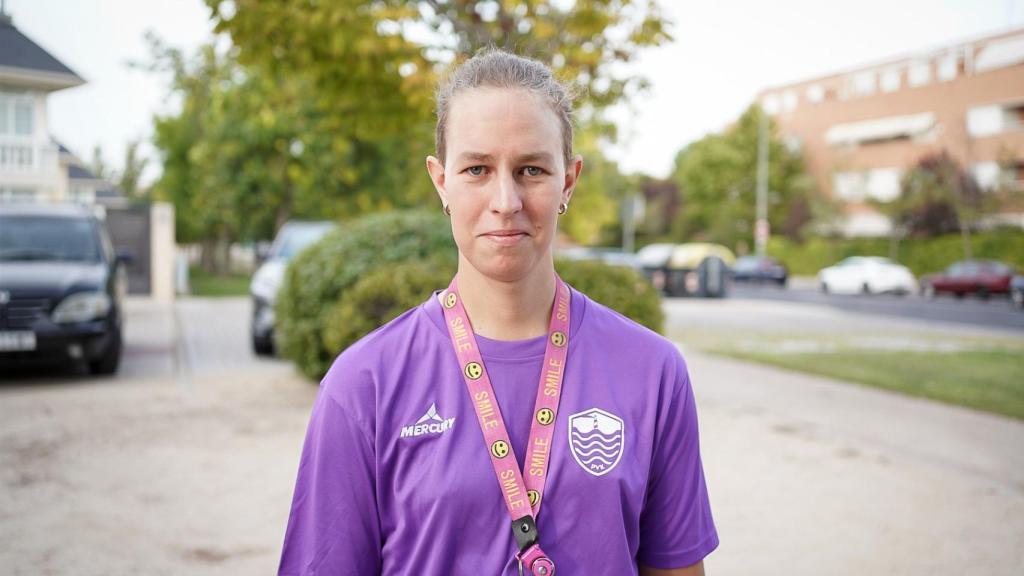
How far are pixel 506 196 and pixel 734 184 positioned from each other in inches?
2420

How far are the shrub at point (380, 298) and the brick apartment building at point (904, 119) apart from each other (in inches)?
1260

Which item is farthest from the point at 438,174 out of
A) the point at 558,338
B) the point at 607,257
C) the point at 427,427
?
the point at 607,257

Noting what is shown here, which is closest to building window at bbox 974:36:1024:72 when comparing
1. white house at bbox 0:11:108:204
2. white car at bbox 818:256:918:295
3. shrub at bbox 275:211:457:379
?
white car at bbox 818:256:918:295

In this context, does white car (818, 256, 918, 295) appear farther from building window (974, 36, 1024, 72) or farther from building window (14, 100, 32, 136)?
building window (14, 100, 32, 136)

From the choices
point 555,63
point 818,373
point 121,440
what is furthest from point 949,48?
point 121,440

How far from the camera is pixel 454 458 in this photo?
166 cm

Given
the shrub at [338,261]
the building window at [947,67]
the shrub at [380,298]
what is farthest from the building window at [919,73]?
the shrub at [380,298]

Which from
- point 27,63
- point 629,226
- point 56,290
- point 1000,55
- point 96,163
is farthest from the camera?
point 629,226

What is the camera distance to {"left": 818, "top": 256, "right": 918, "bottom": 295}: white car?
35.5 meters

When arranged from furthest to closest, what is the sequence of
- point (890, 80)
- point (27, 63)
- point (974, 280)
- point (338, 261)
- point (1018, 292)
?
point (890, 80) < point (974, 280) < point (1018, 292) < point (338, 261) < point (27, 63)

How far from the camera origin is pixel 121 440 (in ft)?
21.8

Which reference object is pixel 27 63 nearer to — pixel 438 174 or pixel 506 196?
pixel 438 174

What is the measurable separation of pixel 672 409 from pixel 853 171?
5101 centimetres

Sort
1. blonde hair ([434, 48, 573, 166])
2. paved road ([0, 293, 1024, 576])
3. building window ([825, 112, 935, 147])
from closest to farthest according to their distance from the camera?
blonde hair ([434, 48, 573, 166]), paved road ([0, 293, 1024, 576]), building window ([825, 112, 935, 147])
